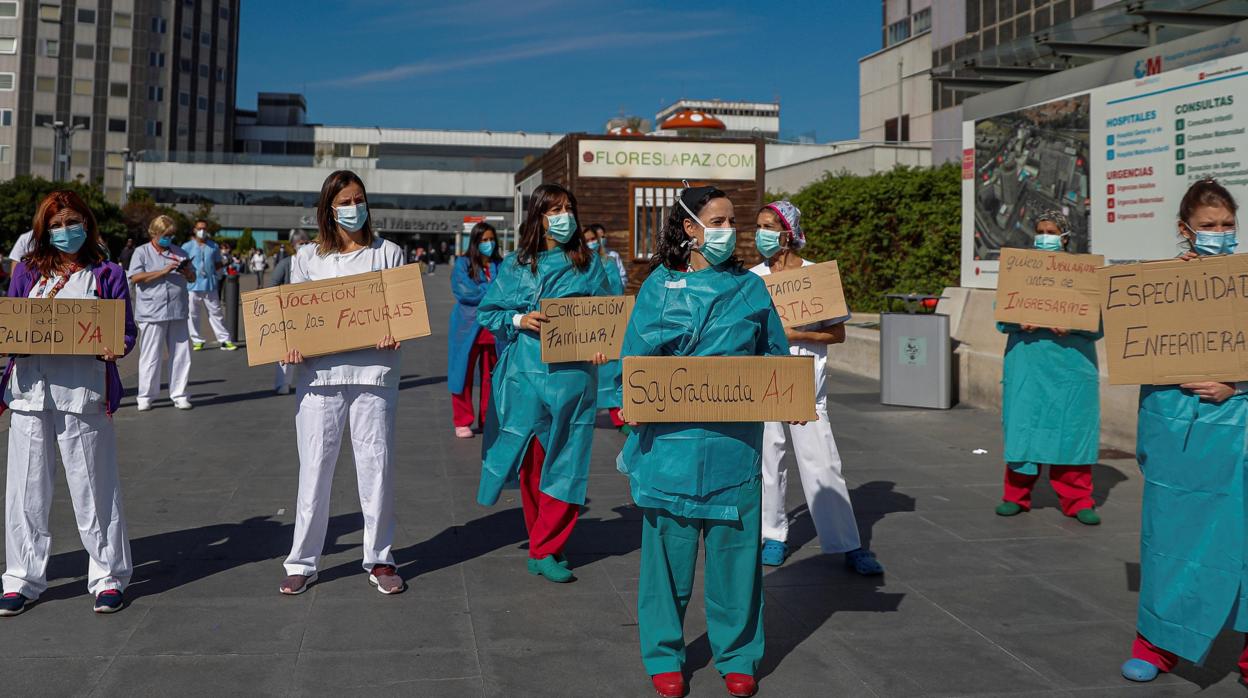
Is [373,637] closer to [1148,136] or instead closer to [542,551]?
[542,551]

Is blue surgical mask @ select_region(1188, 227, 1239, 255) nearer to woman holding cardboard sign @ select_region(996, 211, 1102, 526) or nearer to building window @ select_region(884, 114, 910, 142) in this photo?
woman holding cardboard sign @ select_region(996, 211, 1102, 526)

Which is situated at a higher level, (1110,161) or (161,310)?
(1110,161)

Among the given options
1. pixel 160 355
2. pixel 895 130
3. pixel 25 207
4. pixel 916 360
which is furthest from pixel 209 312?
pixel 25 207

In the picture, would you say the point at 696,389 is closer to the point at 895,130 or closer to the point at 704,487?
the point at 704,487

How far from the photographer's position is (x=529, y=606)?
15.6 feet

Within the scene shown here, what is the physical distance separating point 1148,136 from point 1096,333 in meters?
3.15

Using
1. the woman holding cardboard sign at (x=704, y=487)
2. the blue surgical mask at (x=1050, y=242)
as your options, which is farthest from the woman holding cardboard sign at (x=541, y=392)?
the blue surgical mask at (x=1050, y=242)

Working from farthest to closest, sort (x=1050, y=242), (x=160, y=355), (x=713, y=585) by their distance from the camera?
(x=160, y=355)
(x=1050, y=242)
(x=713, y=585)

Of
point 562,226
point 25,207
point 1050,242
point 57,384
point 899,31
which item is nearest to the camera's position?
point 57,384

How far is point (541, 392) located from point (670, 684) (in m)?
1.83

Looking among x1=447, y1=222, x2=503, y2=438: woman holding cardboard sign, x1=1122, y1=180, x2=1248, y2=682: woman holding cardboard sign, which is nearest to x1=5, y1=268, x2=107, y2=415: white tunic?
x1=1122, y1=180, x2=1248, y2=682: woman holding cardboard sign

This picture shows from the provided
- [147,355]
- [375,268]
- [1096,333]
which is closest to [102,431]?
[375,268]

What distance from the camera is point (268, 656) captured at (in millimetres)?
4074

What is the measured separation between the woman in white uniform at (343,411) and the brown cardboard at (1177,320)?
2968 millimetres
